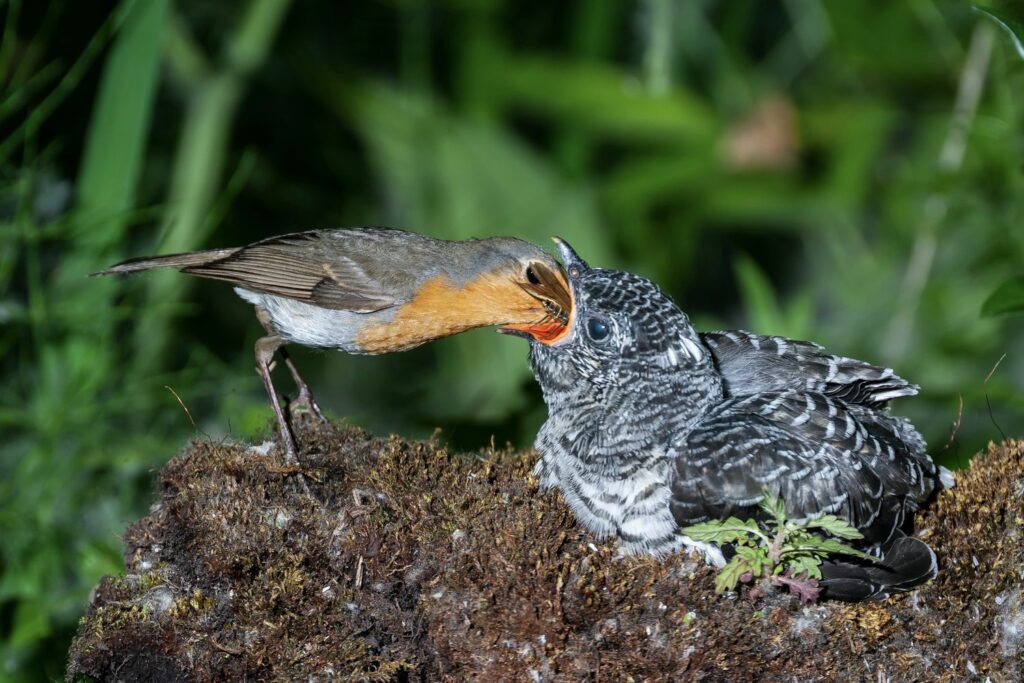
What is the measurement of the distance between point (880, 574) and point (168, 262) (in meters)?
2.27

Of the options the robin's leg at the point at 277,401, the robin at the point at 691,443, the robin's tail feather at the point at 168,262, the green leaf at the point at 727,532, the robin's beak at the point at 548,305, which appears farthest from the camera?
the robin's tail feather at the point at 168,262

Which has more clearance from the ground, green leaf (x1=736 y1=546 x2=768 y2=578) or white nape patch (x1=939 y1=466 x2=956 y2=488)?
green leaf (x1=736 y1=546 x2=768 y2=578)

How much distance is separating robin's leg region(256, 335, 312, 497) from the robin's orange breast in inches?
10.8

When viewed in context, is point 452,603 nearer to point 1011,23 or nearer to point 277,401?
point 277,401

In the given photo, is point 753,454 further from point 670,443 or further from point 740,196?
point 740,196

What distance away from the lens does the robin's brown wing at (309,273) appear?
3266 millimetres

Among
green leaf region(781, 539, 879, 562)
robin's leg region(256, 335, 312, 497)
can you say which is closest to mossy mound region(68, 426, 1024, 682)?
robin's leg region(256, 335, 312, 497)

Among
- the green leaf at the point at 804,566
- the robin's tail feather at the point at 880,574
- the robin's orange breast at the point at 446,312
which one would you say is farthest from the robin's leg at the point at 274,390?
the robin's tail feather at the point at 880,574

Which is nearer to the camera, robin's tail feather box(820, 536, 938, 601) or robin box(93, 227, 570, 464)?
robin's tail feather box(820, 536, 938, 601)

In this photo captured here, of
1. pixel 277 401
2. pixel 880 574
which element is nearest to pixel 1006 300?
pixel 880 574

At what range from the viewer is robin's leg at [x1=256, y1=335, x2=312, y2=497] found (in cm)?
293

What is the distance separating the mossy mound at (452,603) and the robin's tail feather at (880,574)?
40mm

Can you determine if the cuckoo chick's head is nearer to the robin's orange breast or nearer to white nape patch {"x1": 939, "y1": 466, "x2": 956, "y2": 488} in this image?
the robin's orange breast

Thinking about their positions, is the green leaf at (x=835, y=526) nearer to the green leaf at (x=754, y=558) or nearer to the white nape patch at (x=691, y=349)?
the green leaf at (x=754, y=558)
